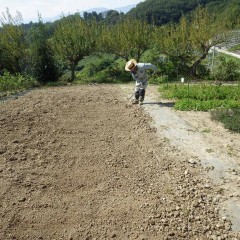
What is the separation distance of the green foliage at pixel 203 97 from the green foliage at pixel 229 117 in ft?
1.71

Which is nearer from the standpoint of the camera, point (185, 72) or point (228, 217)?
point (228, 217)

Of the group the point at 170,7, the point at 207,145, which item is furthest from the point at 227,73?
the point at 170,7

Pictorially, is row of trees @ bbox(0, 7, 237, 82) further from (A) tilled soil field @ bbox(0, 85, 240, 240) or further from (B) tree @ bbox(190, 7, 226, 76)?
(A) tilled soil field @ bbox(0, 85, 240, 240)

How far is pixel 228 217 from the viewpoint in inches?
164

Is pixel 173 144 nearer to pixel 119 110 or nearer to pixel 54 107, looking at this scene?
pixel 119 110

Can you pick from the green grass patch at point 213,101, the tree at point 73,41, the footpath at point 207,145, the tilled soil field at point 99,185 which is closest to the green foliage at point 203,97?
the green grass patch at point 213,101

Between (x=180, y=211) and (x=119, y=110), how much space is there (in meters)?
4.73

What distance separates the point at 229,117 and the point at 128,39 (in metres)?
8.64

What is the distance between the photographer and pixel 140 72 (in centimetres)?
886

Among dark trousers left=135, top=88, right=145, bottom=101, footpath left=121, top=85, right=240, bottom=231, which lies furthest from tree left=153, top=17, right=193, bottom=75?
footpath left=121, top=85, right=240, bottom=231

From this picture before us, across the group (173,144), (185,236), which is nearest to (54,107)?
(173,144)

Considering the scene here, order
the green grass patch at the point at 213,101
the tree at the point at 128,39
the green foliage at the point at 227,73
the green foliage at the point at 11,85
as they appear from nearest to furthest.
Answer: the green grass patch at the point at 213,101, the green foliage at the point at 11,85, the green foliage at the point at 227,73, the tree at the point at 128,39

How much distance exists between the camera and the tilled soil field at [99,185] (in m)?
4.02

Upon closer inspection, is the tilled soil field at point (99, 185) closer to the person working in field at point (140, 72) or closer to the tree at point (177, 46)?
the person working in field at point (140, 72)
